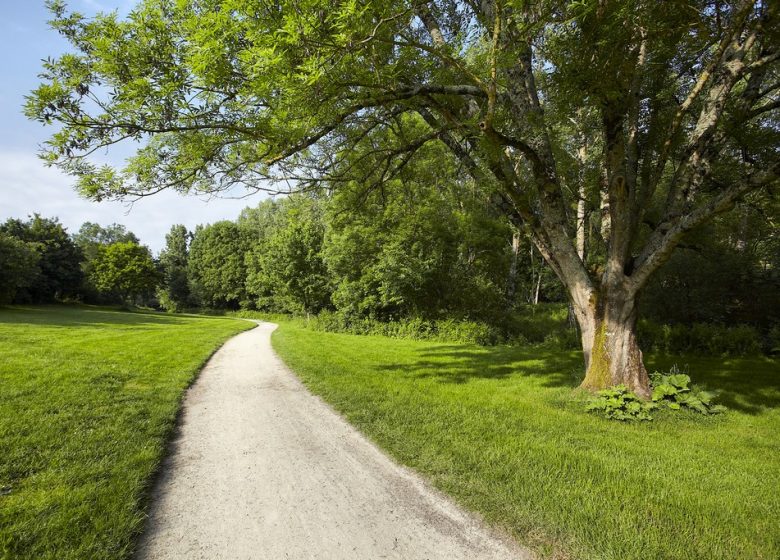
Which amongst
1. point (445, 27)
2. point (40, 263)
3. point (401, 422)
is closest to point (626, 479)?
point (401, 422)

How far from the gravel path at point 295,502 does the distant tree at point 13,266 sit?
31860 millimetres

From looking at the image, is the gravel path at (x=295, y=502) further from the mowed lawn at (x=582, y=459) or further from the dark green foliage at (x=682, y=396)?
the dark green foliage at (x=682, y=396)

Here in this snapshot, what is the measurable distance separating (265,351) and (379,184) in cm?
736

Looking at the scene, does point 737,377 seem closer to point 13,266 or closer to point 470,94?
point 470,94

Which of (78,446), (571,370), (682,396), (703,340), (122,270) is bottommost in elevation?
(78,446)

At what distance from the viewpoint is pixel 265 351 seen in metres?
12.5

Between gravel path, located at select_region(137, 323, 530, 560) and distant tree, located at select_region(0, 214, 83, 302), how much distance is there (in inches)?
1624

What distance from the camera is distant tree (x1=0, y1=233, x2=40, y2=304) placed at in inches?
1030

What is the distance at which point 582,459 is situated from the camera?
4137 millimetres

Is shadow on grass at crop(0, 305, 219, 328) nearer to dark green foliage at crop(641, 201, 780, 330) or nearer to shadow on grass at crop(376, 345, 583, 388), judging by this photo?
shadow on grass at crop(376, 345, 583, 388)

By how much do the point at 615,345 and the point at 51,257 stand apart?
1869 inches

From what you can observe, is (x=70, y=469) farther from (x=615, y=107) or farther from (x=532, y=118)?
(x=615, y=107)

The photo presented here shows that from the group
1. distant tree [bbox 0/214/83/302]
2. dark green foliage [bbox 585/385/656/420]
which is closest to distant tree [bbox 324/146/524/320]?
dark green foliage [bbox 585/385/656/420]

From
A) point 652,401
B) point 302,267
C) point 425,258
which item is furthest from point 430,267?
point 652,401
